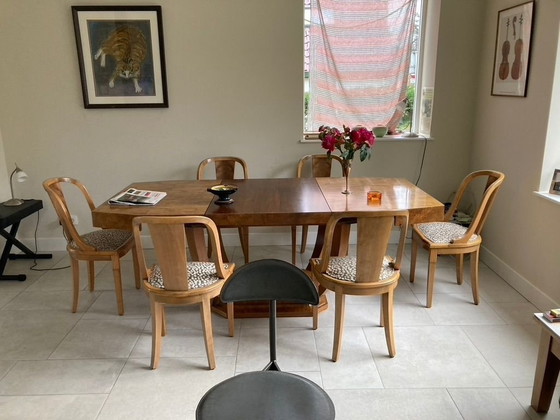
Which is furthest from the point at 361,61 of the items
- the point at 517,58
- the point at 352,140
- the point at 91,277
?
the point at 91,277

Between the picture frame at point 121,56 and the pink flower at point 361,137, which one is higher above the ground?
the picture frame at point 121,56

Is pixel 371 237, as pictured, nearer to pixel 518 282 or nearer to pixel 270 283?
pixel 270 283

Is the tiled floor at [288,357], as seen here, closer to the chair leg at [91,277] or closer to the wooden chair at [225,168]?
the chair leg at [91,277]

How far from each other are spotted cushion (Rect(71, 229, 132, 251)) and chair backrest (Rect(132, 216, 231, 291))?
71 centimetres

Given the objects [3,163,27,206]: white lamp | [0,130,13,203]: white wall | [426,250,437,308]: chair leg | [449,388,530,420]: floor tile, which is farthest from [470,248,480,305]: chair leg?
[0,130,13,203]: white wall

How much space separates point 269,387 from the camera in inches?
55.5

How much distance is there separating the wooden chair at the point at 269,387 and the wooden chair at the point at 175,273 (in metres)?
0.58

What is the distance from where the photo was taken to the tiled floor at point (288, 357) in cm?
200

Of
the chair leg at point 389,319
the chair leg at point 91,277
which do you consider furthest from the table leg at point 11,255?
the chair leg at point 389,319

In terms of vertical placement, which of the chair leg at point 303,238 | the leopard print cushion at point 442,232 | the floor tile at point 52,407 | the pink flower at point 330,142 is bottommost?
the floor tile at point 52,407

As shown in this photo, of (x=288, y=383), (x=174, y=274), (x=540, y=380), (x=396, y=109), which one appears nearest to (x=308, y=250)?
(x=396, y=109)

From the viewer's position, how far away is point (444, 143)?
12.5 feet

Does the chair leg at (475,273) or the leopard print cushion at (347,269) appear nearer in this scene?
the leopard print cushion at (347,269)

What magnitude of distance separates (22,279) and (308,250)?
2.25 meters
